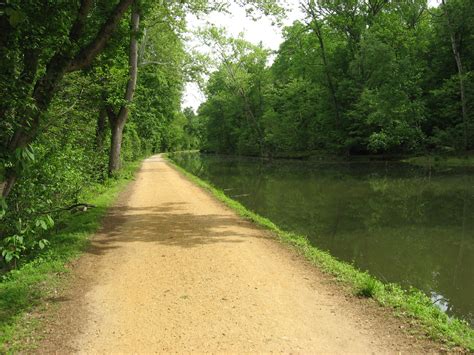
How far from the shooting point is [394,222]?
12.5m

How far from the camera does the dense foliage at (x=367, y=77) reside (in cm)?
3175

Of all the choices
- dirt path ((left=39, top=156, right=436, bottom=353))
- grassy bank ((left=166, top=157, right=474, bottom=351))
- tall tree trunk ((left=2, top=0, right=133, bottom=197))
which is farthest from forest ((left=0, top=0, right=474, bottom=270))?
grassy bank ((left=166, top=157, right=474, bottom=351))

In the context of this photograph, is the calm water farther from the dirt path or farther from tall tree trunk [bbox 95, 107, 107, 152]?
tall tree trunk [bbox 95, 107, 107, 152]

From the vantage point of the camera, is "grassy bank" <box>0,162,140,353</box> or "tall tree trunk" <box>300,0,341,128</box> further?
"tall tree trunk" <box>300,0,341,128</box>

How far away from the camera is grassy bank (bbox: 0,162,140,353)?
4848 millimetres

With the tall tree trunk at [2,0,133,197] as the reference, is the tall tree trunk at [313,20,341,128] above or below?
above

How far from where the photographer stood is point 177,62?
23.8 m

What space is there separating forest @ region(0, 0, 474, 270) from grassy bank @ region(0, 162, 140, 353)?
45 cm

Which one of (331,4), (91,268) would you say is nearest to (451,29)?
(331,4)

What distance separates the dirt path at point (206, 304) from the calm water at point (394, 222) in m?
2.04

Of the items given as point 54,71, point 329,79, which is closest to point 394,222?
point 54,71

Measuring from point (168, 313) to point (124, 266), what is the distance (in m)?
2.30

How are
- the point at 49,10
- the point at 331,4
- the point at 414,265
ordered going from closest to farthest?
the point at 49,10 → the point at 414,265 → the point at 331,4

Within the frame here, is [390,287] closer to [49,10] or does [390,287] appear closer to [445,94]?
[49,10]
